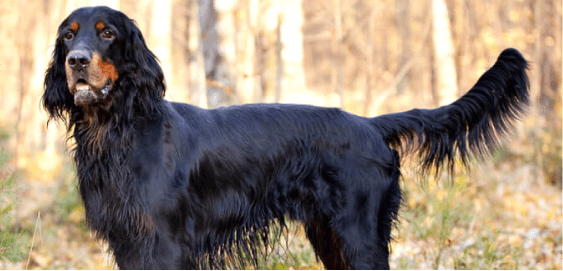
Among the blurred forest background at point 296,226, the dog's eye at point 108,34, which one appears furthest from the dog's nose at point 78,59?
the blurred forest background at point 296,226

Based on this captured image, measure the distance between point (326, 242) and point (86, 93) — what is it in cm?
167

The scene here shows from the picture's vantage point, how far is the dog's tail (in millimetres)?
3455

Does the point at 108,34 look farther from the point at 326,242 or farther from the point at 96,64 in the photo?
the point at 326,242

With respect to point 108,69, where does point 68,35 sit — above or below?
above

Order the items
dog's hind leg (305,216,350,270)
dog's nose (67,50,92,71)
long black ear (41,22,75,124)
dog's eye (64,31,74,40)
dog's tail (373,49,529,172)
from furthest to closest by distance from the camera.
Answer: dog's tail (373,49,529,172) < dog's hind leg (305,216,350,270) < long black ear (41,22,75,124) < dog's eye (64,31,74,40) < dog's nose (67,50,92,71)

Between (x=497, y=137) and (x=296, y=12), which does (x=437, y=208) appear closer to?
(x=497, y=137)

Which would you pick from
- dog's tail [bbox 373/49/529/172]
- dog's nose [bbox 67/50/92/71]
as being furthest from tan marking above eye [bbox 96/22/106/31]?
dog's tail [bbox 373/49/529/172]

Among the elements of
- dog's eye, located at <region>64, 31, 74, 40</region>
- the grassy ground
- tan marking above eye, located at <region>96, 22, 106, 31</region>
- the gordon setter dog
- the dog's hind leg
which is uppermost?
tan marking above eye, located at <region>96, 22, 106, 31</region>

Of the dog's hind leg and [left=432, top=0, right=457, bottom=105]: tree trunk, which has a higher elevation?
[left=432, top=0, right=457, bottom=105]: tree trunk

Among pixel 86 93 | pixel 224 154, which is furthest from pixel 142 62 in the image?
pixel 224 154

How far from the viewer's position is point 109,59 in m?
2.81

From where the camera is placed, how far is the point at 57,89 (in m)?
2.99

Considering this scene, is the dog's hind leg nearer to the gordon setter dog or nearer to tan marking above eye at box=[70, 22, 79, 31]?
the gordon setter dog

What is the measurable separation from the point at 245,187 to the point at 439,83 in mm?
5840
